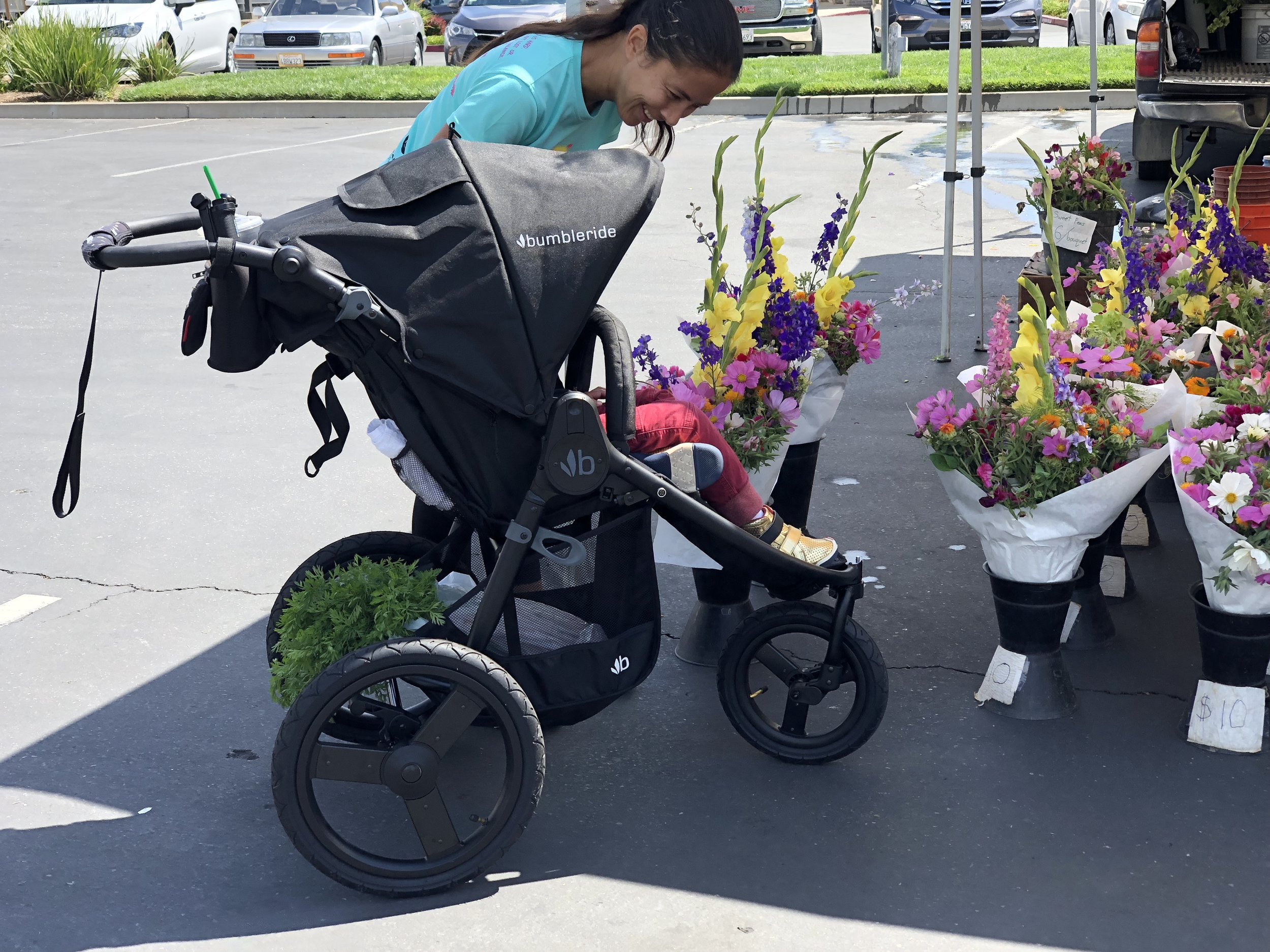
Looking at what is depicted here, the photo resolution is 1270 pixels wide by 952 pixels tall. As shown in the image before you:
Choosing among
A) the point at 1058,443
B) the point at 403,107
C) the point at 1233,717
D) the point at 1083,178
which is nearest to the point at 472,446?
the point at 1058,443

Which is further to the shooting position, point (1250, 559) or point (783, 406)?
point (783, 406)

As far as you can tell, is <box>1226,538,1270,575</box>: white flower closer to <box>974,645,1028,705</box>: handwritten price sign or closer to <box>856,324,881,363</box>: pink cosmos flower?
<box>974,645,1028,705</box>: handwritten price sign

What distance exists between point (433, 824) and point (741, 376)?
50.7 inches

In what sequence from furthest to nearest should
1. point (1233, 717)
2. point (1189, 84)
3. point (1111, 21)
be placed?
point (1111, 21) → point (1189, 84) → point (1233, 717)

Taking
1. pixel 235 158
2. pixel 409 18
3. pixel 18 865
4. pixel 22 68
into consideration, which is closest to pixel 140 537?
pixel 18 865

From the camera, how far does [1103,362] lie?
3068mm

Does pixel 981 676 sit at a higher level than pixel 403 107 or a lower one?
lower

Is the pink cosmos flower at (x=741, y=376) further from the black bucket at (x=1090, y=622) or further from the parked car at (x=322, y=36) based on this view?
the parked car at (x=322, y=36)

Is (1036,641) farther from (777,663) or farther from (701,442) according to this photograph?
(701,442)

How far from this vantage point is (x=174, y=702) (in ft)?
10.8

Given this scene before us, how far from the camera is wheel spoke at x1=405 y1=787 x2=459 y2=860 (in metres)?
2.53

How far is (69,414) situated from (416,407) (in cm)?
346

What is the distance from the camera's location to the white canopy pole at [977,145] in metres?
5.26

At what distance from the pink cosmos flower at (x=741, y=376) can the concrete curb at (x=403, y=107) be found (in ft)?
34.3
